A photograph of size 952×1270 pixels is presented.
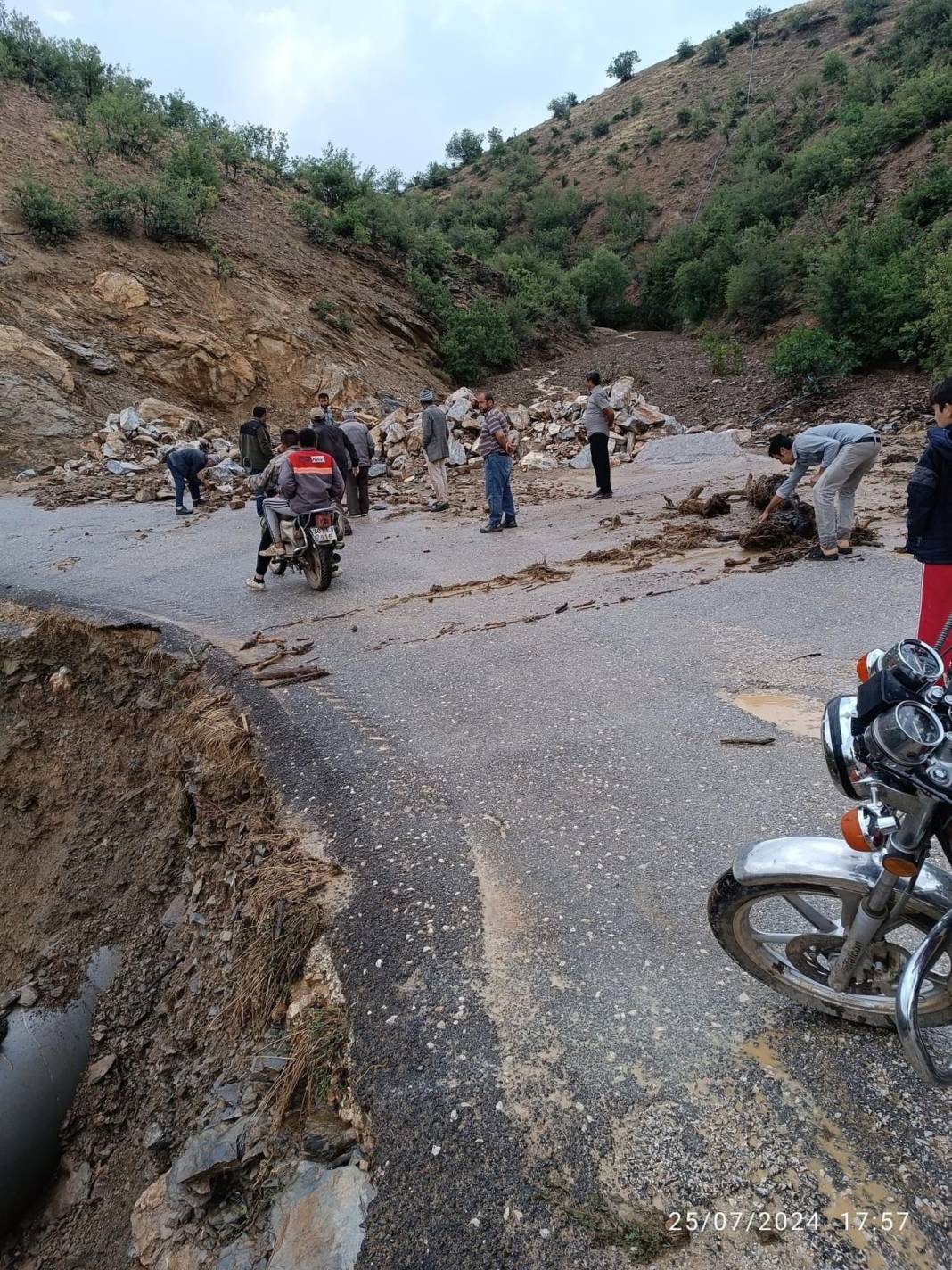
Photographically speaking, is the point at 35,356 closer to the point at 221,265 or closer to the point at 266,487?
the point at 221,265

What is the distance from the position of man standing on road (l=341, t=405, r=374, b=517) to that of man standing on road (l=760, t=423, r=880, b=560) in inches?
253

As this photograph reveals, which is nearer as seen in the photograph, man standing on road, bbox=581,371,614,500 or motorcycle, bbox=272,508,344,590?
motorcycle, bbox=272,508,344,590

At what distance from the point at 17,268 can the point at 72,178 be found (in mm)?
4944

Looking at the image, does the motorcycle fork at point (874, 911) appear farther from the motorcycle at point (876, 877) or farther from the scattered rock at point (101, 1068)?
the scattered rock at point (101, 1068)

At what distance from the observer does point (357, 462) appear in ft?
36.0

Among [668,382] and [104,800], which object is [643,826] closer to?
[104,800]

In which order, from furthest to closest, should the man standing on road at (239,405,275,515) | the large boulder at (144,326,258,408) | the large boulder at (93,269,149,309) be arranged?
the large boulder at (144,326,258,408) → the large boulder at (93,269,149,309) → the man standing on road at (239,405,275,515)

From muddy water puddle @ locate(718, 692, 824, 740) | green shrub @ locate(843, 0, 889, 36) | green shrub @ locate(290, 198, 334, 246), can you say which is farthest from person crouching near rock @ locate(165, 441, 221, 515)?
green shrub @ locate(843, 0, 889, 36)

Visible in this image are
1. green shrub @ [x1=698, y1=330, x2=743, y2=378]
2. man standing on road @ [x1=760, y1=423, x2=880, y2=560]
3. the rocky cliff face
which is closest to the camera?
man standing on road @ [x1=760, y1=423, x2=880, y2=560]

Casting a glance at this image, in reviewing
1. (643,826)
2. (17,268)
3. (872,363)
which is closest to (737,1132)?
(643,826)

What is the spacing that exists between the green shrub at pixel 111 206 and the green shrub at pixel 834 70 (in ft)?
139

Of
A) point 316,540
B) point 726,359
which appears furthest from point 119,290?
point 726,359

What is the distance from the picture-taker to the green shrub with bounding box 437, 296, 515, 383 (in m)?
25.3

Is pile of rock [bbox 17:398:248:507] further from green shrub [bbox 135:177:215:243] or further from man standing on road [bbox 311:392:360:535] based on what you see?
green shrub [bbox 135:177:215:243]
